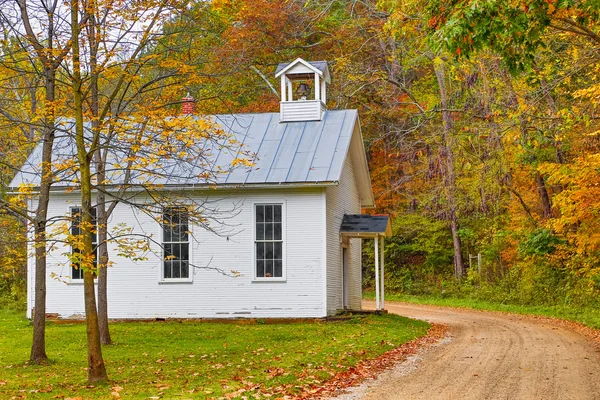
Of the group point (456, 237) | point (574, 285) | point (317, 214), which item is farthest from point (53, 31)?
point (456, 237)

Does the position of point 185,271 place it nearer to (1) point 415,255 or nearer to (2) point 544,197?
(2) point 544,197

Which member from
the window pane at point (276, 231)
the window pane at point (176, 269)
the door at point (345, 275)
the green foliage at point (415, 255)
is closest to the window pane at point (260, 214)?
the window pane at point (276, 231)

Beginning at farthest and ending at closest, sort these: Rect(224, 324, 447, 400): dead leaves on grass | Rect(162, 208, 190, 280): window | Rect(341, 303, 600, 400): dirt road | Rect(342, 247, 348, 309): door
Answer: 1. Rect(342, 247, 348, 309): door
2. Rect(162, 208, 190, 280): window
3. Rect(341, 303, 600, 400): dirt road
4. Rect(224, 324, 447, 400): dead leaves on grass

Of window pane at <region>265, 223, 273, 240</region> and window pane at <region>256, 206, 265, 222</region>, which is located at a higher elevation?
window pane at <region>256, 206, 265, 222</region>

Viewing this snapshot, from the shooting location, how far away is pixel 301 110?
23766 mm

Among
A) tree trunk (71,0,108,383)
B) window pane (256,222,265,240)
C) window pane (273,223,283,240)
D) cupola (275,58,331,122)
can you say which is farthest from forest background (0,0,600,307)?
window pane (273,223,283,240)

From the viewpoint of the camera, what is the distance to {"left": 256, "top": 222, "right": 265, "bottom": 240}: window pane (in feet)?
70.3

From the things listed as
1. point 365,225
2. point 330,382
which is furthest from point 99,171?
point 365,225

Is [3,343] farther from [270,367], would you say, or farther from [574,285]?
[574,285]

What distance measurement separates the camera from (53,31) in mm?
12711

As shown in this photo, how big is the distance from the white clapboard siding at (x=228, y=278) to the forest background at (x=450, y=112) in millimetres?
2760

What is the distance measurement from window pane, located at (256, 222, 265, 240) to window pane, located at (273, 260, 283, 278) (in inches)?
30.7

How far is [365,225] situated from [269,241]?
3.38 meters

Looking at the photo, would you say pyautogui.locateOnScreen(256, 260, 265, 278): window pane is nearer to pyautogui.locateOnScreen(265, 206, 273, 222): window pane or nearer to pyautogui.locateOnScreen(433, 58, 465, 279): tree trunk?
pyautogui.locateOnScreen(265, 206, 273, 222): window pane
